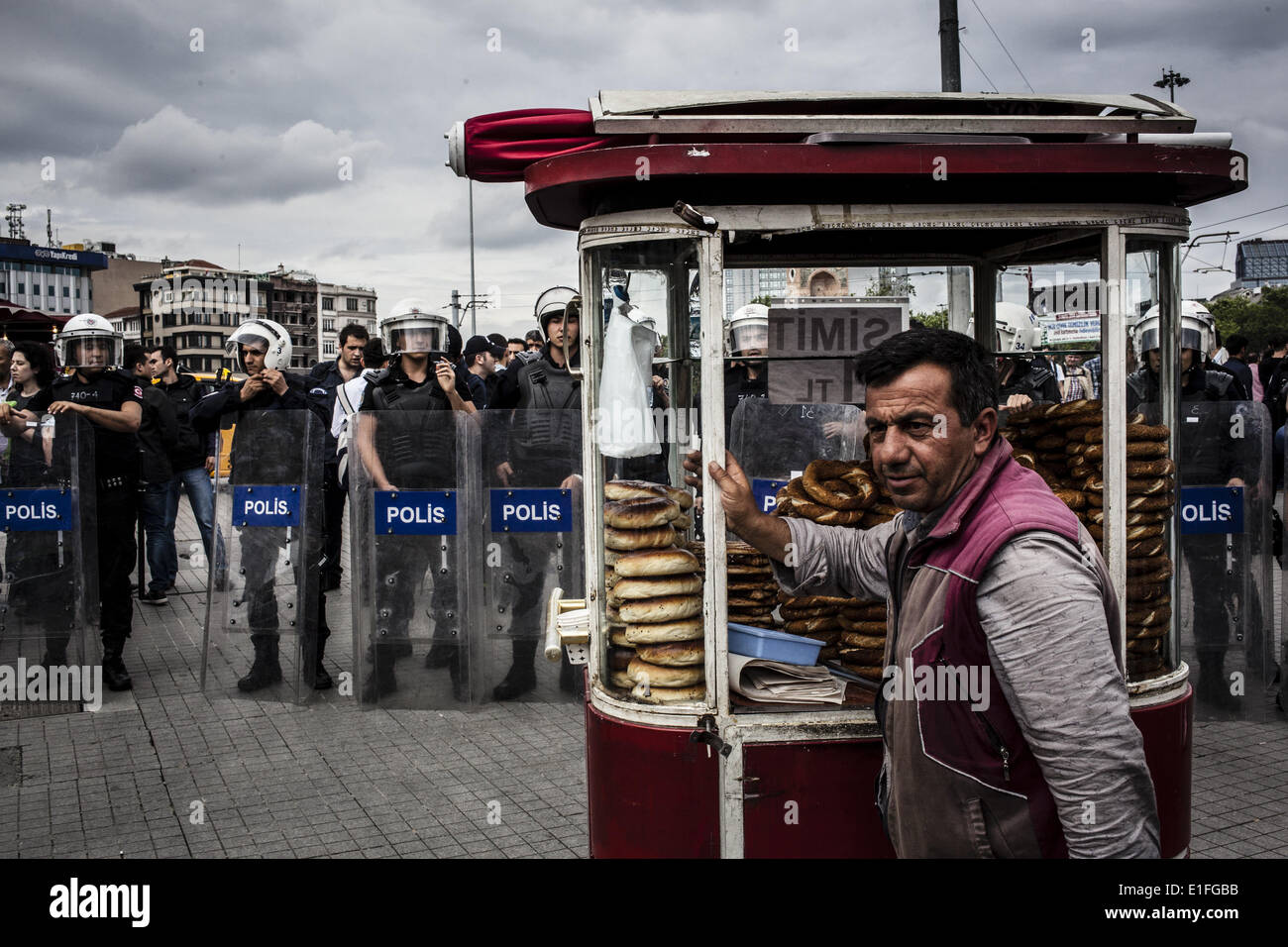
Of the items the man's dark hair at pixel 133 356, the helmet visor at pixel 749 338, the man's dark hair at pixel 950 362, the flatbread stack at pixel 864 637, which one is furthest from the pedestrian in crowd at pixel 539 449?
the man's dark hair at pixel 133 356

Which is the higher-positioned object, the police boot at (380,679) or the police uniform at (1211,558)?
the police uniform at (1211,558)

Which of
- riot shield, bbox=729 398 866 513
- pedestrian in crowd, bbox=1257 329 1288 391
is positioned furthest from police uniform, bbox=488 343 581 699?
pedestrian in crowd, bbox=1257 329 1288 391

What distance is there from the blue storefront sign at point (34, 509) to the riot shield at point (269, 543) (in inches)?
37.6

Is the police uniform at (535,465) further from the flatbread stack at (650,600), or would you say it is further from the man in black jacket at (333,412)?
the flatbread stack at (650,600)

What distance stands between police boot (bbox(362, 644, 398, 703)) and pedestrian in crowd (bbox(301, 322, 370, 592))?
1283 mm

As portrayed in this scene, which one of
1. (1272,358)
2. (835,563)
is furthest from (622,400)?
(1272,358)

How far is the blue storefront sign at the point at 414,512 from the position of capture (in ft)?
20.8

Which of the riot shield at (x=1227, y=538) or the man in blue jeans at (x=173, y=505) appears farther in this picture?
the man in blue jeans at (x=173, y=505)

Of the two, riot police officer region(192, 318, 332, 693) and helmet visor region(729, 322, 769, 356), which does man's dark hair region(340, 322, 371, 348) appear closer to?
riot police officer region(192, 318, 332, 693)

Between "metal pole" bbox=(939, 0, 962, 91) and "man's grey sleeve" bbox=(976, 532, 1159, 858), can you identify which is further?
"metal pole" bbox=(939, 0, 962, 91)

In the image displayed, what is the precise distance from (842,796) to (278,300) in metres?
140

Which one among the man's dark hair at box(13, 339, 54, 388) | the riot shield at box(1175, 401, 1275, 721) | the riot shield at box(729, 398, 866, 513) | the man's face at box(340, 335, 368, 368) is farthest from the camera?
the man's face at box(340, 335, 368, 368)

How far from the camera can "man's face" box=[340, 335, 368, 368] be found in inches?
392

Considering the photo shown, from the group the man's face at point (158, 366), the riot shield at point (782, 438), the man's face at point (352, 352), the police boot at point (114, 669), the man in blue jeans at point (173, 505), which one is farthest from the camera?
the man's face at point (158, 366)
